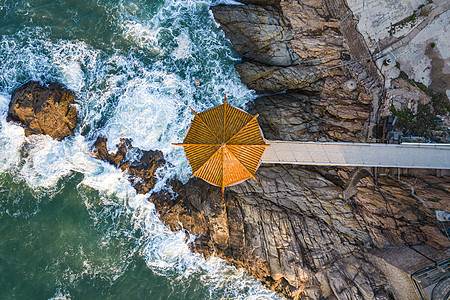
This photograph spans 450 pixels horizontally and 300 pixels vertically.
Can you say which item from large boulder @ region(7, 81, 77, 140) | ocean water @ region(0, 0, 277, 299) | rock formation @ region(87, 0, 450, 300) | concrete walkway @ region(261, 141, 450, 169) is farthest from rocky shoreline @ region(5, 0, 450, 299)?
ocean water @ region(0, 0, 277, 299)

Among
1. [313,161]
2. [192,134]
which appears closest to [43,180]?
[192,134]

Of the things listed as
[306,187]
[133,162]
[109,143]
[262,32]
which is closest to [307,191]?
[306,187]

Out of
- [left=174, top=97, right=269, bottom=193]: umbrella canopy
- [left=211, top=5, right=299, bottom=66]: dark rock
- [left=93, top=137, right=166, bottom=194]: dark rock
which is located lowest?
[left=93, top=137, right=166, bottom=194]: dark rock

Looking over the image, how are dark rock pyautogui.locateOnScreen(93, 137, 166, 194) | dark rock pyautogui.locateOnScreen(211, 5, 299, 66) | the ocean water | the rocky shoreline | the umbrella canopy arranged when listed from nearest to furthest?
1. the umbrella canopy
2. the rocky shoreline
3. dark rock pyautogui.locateOnScreen(211, 5, 299, 66)
4. the ocean water
5. dark rock pyautogui.locateOnScreen(93, 137, 166, 194)

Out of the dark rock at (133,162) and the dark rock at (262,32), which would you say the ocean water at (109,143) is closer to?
the dark rock at (133,162)

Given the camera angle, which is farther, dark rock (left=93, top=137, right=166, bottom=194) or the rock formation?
dark rock (left=93, top=137, right=166, bottom=194)

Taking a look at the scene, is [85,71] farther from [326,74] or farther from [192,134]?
[326,74]

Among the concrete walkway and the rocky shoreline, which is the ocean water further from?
the concrete walkway
